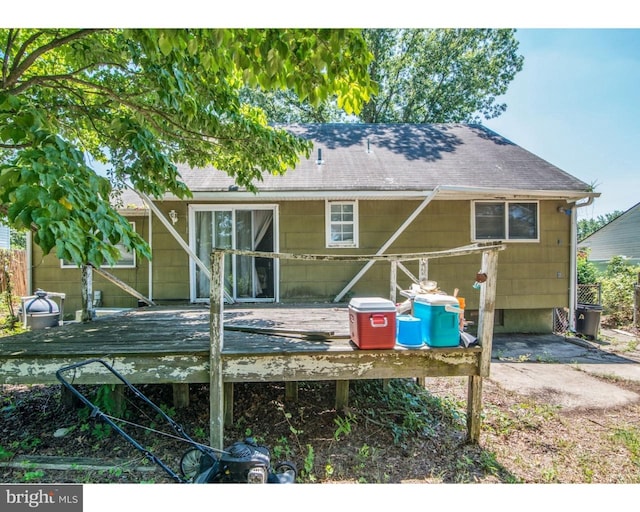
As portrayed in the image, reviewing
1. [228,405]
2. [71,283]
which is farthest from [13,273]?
[228,405]

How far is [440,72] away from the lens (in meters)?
15.4

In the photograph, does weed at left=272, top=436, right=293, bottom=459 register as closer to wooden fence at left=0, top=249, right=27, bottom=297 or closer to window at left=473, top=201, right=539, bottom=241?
window at left=473, top=201, right=539, bottom=241

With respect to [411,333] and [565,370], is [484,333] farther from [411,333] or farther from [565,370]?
[565,370]

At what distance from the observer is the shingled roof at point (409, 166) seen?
6000mm

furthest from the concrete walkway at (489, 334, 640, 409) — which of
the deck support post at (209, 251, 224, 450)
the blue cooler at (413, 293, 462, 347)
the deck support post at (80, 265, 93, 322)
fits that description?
the deck support post at (80, 265, 93, 322)

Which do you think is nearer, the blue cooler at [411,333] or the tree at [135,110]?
the tree at [135,110]

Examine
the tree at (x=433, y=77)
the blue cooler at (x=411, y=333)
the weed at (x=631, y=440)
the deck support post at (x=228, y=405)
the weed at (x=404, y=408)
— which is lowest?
the weed at (x=631, y=440)

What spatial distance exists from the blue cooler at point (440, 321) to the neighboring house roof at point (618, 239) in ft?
49.0

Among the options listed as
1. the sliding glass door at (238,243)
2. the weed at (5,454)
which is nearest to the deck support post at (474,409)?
the weed at (5,454)

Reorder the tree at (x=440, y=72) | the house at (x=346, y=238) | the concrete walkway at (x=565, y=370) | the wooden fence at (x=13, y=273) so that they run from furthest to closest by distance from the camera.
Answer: the tree at (x=440, y=72)
the wooden fence at (x=13, y=273)
the house at (x=346, y=238)
the concrete walkway at (x=565, y=370)

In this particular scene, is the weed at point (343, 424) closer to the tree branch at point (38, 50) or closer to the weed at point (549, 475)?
the weed at point (549, 475)

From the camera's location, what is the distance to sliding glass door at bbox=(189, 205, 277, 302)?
20.9 ft
